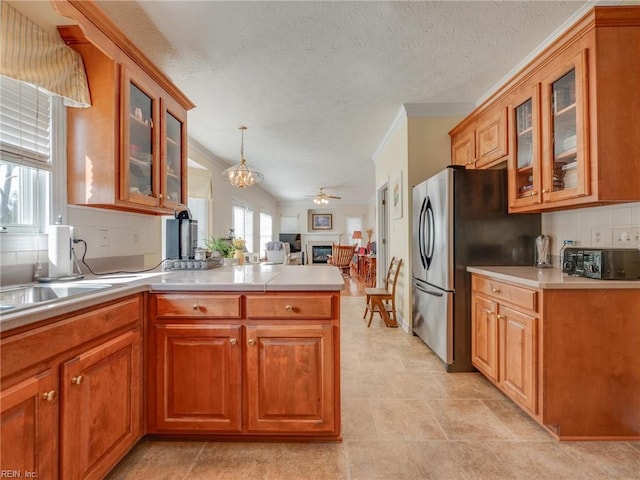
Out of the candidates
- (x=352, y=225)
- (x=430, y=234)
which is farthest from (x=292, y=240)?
(x=430, y=234)

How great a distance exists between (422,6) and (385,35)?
315mm

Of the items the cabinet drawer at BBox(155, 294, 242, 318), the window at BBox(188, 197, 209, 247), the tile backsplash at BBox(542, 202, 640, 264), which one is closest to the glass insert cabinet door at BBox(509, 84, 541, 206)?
the tile backsplash at BBox(542, 202, 640, 264)

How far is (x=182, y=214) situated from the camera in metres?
2.47

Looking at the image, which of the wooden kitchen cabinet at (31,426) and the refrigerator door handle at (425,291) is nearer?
the wooden kitchen cabinet at (31,426)

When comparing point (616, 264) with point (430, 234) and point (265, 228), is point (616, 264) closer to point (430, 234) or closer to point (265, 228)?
point (430, 234)

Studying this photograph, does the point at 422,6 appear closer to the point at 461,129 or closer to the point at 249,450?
the point at 461,129

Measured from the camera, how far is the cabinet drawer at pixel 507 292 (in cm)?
175

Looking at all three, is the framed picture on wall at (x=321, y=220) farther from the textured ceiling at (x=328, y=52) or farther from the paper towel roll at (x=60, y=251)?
the paper towel roll at (x=60, y=251)

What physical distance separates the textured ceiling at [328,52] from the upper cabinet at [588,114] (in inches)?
14.5

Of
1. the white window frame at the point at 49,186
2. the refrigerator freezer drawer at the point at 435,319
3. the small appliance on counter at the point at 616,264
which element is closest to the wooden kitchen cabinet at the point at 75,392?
the white window frame at the point at 49,186

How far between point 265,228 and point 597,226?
8.66 metres

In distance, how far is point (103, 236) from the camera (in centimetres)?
212

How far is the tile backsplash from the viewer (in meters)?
1.82

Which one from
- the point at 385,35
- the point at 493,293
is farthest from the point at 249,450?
the point at 385,35
